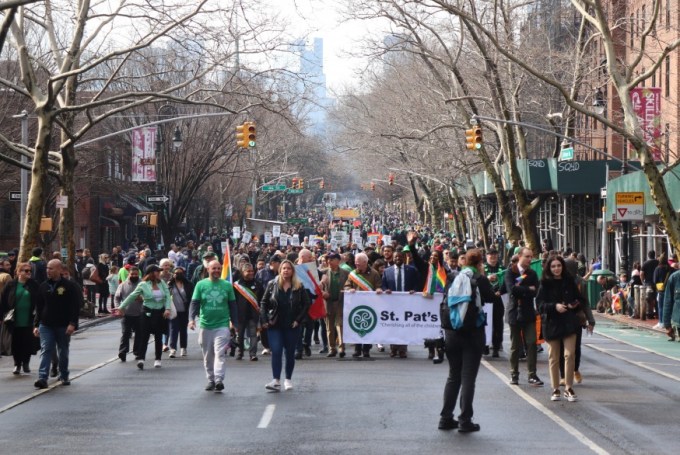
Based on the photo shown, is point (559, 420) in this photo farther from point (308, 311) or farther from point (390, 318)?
point (390, 318)

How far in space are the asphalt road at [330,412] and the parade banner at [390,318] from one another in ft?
2.02

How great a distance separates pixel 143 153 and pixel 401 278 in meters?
28.4

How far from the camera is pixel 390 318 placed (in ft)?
65.7

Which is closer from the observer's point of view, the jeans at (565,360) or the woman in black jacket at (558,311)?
the woman in black jacket at (558,311)

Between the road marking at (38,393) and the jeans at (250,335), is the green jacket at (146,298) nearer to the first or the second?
the road marking at (38,393)

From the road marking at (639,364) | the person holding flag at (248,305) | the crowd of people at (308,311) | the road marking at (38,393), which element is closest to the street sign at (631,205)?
the crowd of people at (308,311)

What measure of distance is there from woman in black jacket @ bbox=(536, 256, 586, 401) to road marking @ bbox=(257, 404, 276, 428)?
328 cm

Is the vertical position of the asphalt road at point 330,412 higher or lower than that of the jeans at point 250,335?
lower

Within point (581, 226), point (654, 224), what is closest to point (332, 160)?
point (581, 226)

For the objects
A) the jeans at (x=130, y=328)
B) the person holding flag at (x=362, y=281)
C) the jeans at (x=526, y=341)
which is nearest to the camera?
the jeans at (x=526, y=341)

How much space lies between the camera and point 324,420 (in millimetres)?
12625

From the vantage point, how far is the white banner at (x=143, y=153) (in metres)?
46.7

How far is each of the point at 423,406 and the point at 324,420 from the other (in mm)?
Result: 1600

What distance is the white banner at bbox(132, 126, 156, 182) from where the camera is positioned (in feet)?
153
